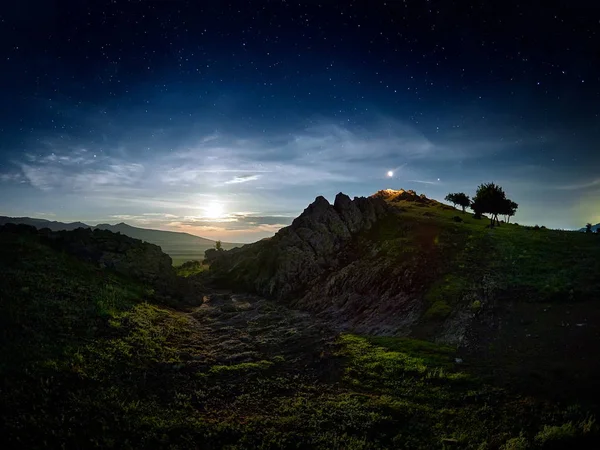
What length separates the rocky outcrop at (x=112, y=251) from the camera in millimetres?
50053

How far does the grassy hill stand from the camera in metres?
15.6

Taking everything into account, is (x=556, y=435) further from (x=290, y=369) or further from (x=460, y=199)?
(x=460, y=199)

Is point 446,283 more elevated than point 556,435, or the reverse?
point 446,283

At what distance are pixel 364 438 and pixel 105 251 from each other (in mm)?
55856

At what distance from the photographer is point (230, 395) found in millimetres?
21203

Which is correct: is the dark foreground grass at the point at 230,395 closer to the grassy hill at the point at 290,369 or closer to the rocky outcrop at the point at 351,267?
the grassy hill at the point at 290,369

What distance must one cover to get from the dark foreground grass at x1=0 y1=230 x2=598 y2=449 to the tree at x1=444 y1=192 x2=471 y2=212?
103m

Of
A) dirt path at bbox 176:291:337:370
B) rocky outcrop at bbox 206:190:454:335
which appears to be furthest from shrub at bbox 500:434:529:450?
rocky outcrop at bbox 206:190:454:335

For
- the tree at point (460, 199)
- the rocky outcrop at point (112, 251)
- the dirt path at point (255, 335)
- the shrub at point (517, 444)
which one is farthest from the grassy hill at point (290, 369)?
the tree at point (460, 199)

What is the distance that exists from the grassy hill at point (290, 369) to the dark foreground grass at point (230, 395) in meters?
0.10

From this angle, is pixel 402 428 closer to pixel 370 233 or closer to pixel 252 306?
pixel 252 306

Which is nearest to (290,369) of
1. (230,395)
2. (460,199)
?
(230,395)

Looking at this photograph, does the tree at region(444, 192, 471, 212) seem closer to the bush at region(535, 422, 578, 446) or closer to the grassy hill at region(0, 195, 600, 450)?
the grassy hill at region(0, 195, 600, 450)

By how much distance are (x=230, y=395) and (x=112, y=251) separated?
154ft
